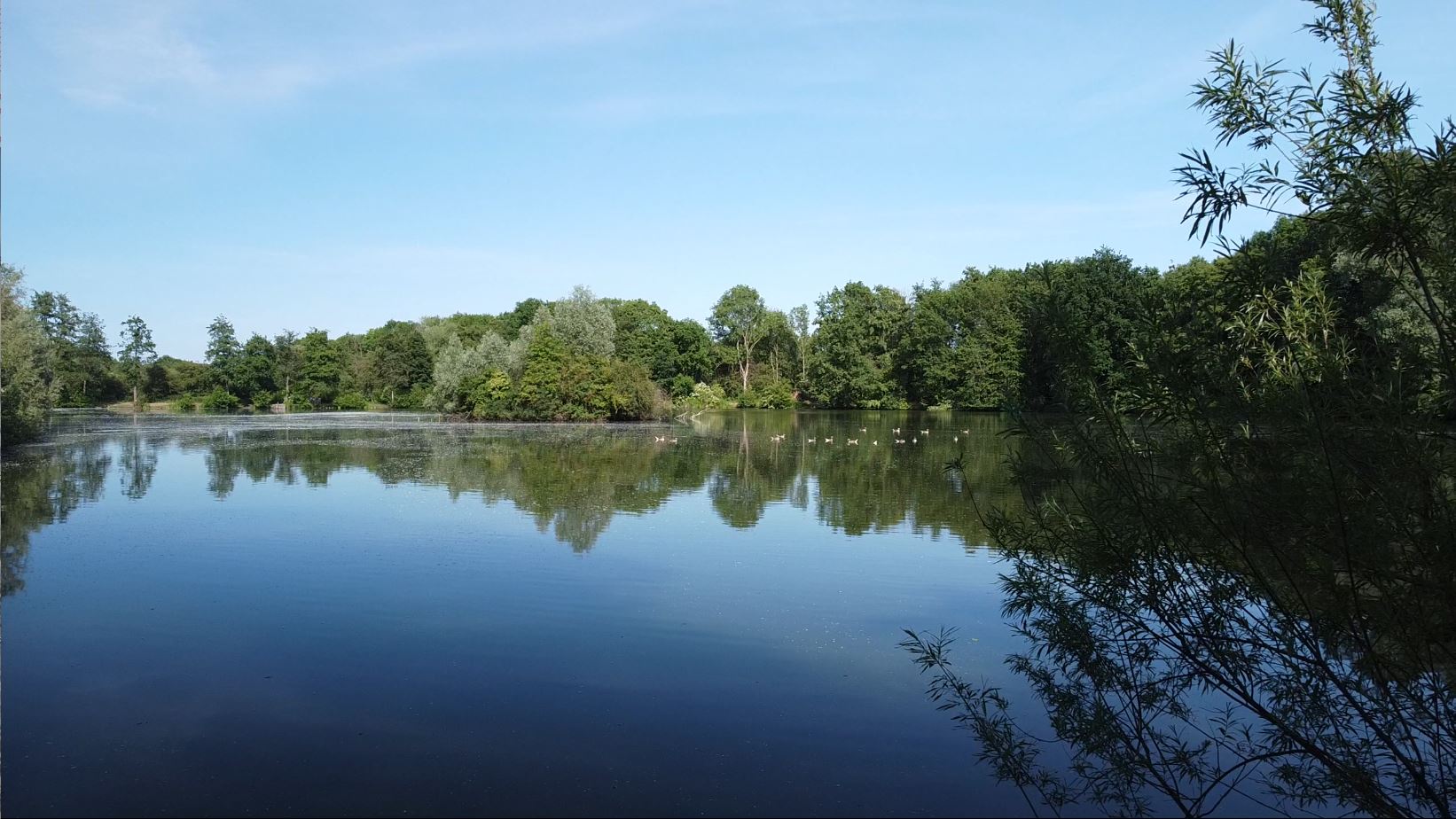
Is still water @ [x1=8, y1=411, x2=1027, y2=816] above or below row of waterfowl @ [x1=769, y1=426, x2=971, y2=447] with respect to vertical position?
below

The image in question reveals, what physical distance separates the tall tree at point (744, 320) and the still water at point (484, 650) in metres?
64.1

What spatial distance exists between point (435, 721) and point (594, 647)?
2.01 m

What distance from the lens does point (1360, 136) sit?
3686mm

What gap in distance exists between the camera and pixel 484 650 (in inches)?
318

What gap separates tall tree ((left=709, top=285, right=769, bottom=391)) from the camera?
82.6 meters

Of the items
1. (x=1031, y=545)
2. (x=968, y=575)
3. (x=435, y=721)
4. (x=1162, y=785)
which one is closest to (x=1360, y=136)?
(x=1031, y=545)

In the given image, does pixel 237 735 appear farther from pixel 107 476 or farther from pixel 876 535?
pixel 107 476

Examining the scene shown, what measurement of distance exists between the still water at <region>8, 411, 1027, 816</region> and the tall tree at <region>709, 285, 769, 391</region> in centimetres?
6406

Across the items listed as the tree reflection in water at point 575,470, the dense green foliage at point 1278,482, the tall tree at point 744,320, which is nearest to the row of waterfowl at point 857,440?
the tree reflection in water at point 575,470

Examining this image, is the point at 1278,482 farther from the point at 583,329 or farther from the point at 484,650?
the point at 583,329

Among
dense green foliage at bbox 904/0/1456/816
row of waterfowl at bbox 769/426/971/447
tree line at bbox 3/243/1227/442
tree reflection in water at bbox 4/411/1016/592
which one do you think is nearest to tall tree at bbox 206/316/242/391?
tree line at bbox 3/243/1227/442

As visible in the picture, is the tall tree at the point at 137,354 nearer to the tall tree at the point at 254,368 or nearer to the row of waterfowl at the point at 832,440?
the tall tree at the point at 254,368

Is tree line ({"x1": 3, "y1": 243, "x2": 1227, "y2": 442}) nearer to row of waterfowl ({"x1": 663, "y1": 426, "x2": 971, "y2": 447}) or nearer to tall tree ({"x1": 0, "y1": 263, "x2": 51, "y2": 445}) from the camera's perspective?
row of waterfowl ({"x1": 663, "y1": 426, "x2": 971, "y2": 447})

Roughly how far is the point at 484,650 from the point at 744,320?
75984 mm
